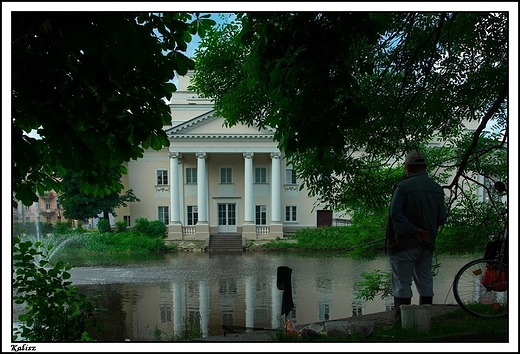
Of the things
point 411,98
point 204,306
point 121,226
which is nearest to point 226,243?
point 121,226

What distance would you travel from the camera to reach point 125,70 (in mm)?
4988

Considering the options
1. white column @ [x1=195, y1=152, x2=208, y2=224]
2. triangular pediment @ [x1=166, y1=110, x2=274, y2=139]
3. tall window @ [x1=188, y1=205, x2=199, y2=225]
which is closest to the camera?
triangular pediment @ [x1=166, y1=110, x2=274, y2=139]

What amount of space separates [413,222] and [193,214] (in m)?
34.3

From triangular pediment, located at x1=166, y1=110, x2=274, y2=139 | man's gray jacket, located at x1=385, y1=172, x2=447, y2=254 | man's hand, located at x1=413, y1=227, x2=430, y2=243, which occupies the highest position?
triangular pediment, located at x1=166, y1=110, x2=274, y2=139

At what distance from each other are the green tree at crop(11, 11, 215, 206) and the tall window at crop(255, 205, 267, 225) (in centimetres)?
3277

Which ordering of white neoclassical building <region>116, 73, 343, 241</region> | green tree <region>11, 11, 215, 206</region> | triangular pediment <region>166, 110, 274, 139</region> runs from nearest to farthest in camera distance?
green tree <region>11, 11, 215, 206</region>
triangular pediment <region>166, 110, 274, 139</region>
white neoclassical building <region>116, 73, 343, 241</region>

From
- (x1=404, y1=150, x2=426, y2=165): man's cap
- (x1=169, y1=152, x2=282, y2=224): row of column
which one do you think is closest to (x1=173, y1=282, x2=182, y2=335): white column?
(x1=404, y1=150, x2=426, y2=165): man's cap

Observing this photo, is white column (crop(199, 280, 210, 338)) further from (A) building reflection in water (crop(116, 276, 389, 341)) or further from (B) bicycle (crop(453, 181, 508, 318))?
(B) bicycle (crop(453, 181, 508, 318))

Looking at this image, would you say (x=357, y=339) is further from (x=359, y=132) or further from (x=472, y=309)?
(x=359, y=132)

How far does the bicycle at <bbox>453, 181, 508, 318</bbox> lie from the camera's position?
17.4 feet

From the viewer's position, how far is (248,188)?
122ft

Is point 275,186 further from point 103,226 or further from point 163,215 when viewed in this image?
point 103,226

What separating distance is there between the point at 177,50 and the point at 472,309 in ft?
12.3

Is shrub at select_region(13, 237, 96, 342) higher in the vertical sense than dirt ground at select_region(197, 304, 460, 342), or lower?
higher
